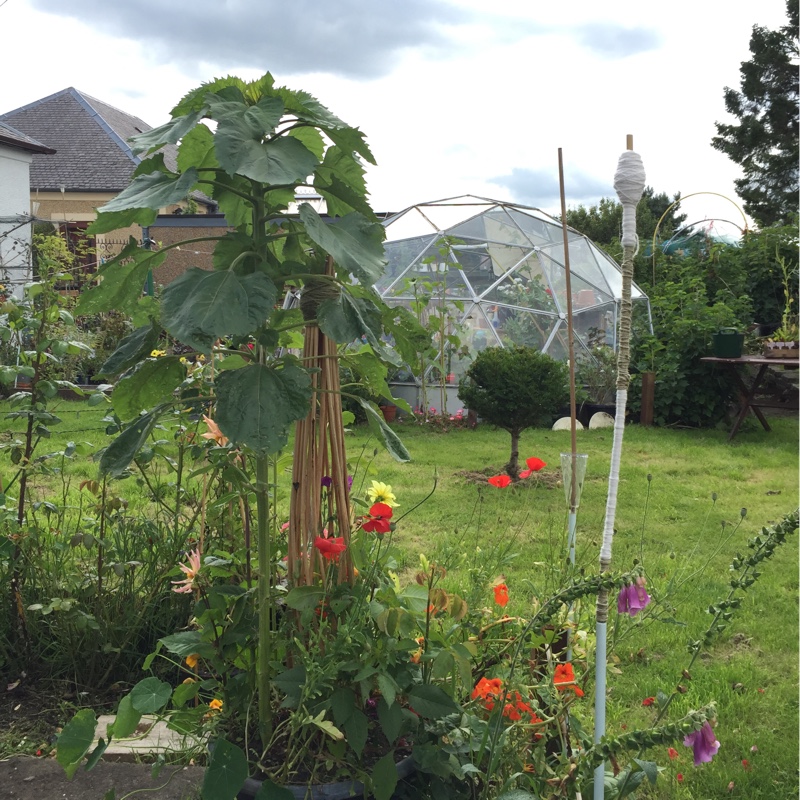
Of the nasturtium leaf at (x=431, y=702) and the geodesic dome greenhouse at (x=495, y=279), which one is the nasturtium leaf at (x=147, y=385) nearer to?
the nasturtium leaf at (x=431, y=702)

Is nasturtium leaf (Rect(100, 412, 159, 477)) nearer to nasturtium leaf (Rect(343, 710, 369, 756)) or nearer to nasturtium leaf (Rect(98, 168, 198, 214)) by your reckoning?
nasturtium leaf (Rect(98, 168, 198, 214))

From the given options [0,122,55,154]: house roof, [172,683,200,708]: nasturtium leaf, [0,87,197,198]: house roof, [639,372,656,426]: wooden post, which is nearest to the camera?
[172,683,200,708]: nasturtium leaf

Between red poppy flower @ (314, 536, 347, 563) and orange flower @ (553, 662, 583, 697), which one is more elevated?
red poppy flower @ (314, 536, 347, 563)

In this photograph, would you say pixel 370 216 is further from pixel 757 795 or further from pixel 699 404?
pixel 699 404

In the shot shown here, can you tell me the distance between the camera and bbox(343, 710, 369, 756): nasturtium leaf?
1.51 meters

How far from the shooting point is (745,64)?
79.0ft

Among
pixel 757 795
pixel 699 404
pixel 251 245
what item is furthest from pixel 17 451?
pixel 699 404

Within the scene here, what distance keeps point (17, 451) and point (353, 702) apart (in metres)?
1.94

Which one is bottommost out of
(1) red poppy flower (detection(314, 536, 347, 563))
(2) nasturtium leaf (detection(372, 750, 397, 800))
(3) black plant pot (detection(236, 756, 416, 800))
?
(3) black plant pot (detection(236, 756, 416, 800))

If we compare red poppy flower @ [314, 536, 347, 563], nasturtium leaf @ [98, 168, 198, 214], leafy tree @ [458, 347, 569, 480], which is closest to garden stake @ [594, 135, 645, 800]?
red poppy flower @ [314, 536, 347, 563]

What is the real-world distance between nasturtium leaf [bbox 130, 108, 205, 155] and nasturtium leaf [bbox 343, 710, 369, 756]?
1202 mm

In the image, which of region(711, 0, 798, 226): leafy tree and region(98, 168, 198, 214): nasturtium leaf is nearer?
region(98, 168, 198, 214): nasturtium leaf

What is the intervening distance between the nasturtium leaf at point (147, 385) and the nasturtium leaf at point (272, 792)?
83 cm

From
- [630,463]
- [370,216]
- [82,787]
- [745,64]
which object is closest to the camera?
[370,216]
